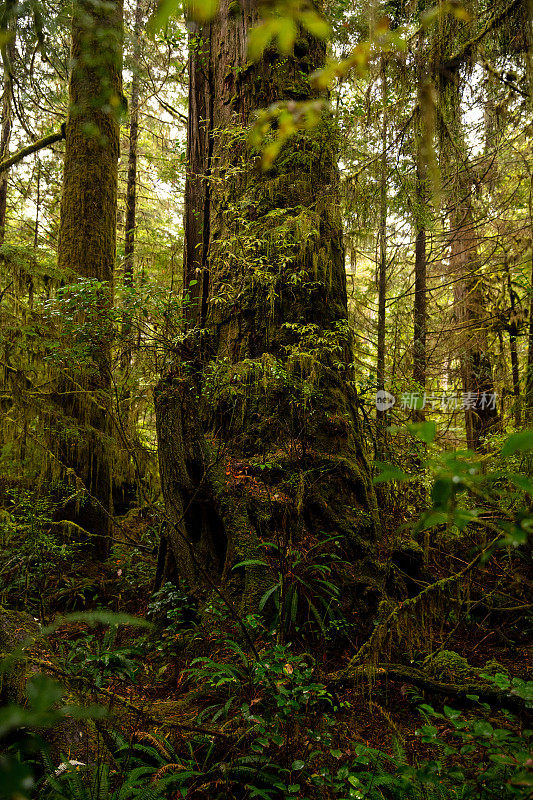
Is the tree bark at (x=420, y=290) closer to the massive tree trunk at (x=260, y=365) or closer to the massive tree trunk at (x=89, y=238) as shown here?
the massive tree trunk at (x=260, y=365)

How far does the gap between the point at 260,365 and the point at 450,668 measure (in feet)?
9.40

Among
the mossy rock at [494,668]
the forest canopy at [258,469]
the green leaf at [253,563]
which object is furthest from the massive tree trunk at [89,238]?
the mossy rock at [494,668]

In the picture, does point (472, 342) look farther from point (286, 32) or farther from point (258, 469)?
point (286, 32)

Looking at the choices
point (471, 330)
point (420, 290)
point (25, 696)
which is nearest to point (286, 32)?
point (25, 696)

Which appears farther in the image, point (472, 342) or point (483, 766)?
point (472, 342)

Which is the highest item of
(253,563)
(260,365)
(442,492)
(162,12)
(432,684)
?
(162,12)

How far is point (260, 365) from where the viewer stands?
4523 mm

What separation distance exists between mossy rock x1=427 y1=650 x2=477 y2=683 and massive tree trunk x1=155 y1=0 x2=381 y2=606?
66 centimetres

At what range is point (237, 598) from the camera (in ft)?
12.6

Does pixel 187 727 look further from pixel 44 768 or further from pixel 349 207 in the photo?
pixel 349 207

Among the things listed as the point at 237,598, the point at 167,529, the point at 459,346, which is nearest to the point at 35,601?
the point at 167,529

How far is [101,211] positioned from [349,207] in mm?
3780

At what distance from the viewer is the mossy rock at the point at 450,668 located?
10.3ft

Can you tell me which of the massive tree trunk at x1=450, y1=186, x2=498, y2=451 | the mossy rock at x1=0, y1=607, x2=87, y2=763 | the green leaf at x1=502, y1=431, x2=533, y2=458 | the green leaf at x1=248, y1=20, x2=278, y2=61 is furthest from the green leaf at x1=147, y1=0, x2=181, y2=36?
the massive tree trunk at x1=450, y1=186, x2=498, y2=451
